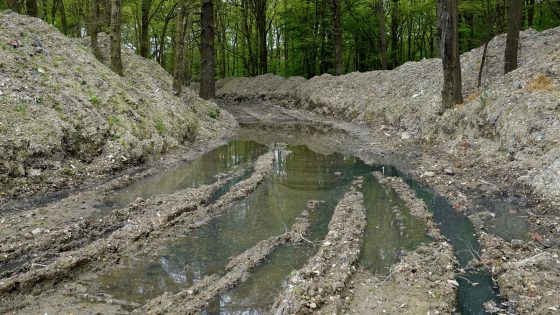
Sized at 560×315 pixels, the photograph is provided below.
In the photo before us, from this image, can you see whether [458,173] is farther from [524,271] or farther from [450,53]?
[450,53]

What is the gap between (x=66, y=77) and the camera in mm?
10461

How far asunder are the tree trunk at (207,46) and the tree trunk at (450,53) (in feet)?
38.1

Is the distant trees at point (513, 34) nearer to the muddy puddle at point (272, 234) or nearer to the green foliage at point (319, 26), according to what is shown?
the muddy puddle at point (272, 234)

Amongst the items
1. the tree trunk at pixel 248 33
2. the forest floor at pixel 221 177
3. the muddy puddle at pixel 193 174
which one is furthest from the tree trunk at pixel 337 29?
the muddy puddle at pixel 193 174

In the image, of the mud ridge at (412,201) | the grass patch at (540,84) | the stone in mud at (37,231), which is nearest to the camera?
the stone in mud at (37,231)

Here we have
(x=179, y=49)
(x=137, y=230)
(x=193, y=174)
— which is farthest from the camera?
(x=179, y=49)

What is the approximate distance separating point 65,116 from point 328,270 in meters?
6.92

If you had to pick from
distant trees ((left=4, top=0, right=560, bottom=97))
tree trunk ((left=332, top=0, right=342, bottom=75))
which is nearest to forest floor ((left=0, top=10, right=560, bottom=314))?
distant trees ((left=4, top=0, right=560, bottom=97))

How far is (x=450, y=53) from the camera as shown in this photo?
12.2m

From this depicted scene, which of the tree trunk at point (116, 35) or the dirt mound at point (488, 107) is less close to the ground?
the tree trunk at point (116, 35)

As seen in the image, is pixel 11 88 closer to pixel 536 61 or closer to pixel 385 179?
pixel 385 179

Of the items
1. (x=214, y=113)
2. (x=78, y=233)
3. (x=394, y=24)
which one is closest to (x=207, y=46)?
(x=214, y=113)

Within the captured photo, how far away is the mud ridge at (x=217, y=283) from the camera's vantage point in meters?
4.25

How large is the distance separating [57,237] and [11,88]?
4.67 metres
